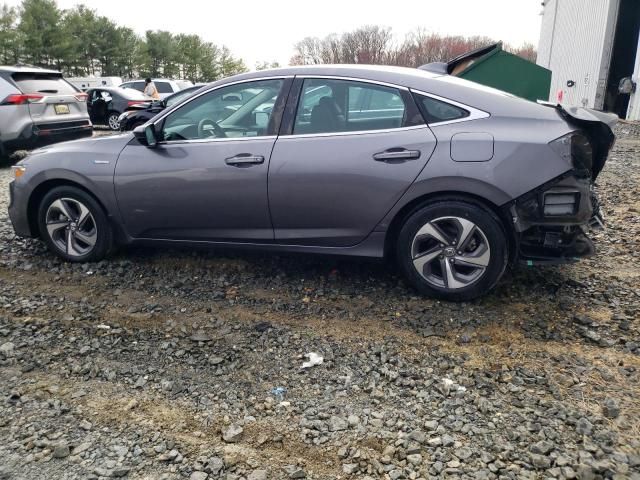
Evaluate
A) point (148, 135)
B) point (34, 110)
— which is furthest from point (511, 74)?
point (34, 110)

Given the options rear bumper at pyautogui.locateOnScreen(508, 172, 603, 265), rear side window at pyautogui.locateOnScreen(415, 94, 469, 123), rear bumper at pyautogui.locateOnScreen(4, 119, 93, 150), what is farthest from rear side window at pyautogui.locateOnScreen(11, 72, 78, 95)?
rear bumper at pyautogui.locateOnScreen(508, 172, 603, 265)

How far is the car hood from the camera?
4258 millimetres

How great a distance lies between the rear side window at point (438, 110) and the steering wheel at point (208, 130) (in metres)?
1.49

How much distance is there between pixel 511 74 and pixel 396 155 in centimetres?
507

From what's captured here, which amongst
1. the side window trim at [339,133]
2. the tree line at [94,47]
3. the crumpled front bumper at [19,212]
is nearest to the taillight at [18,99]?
the crumpled front bumper at [19,212]

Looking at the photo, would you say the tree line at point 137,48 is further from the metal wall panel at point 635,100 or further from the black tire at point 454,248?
the black tire at point 454,248

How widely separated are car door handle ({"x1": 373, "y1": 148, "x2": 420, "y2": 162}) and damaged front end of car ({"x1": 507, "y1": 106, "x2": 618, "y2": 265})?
2.30 feet

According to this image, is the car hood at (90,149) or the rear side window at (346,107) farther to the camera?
the car hood at (90,149)

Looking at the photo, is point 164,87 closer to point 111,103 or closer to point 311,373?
point 111,103

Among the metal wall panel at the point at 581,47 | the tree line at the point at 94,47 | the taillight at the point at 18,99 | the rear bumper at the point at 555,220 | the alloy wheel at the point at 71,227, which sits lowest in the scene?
the alloy wheel at the point at 71,227

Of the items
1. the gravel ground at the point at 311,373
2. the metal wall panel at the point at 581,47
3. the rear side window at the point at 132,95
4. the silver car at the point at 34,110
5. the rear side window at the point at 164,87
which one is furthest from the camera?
the rear side window at the point at 164,87

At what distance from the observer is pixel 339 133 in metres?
3.68

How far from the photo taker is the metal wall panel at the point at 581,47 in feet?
A: 46.3

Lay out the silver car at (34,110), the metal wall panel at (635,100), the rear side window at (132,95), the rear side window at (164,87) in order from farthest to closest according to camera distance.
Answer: the rear side window at (164,87), the rear side window at (132,95), the metal wall panel at (635,100), the silver car at (34,110)
